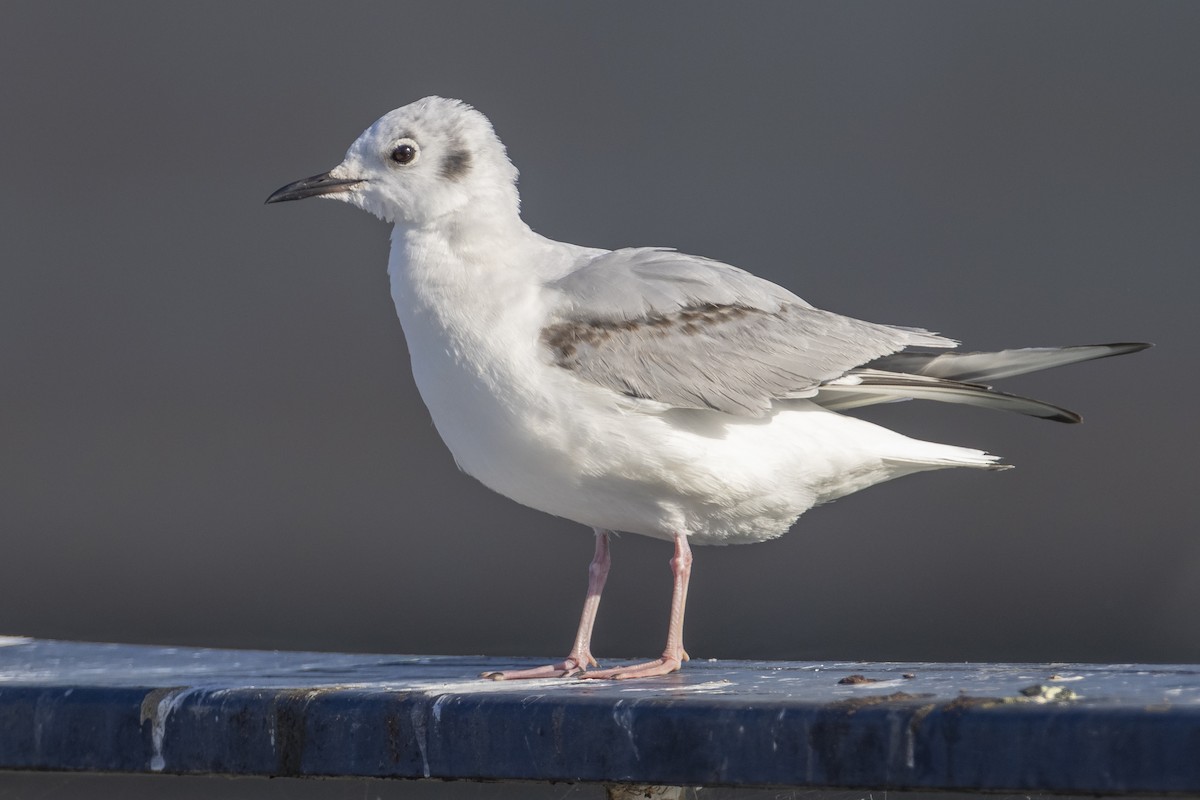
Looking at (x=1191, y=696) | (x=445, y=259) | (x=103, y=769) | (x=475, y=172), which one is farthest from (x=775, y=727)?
(x=475, y=172)

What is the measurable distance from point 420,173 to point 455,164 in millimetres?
77

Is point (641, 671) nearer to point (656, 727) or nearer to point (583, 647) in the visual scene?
point (583, 647)

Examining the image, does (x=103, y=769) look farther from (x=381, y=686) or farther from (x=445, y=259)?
(x=445, y=259)

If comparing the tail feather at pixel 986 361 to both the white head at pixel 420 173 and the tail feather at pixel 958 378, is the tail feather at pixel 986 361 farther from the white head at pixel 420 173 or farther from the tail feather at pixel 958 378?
the white head at pixel 420 173

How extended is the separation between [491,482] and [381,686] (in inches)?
25.3

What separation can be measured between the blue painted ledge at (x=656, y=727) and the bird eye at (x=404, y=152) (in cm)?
112

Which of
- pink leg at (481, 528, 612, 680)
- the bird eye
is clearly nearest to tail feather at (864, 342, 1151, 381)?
pink leg at (481, 528, 612, 680)

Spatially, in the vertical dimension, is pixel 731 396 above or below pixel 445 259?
below

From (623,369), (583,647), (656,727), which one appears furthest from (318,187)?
(656,727)

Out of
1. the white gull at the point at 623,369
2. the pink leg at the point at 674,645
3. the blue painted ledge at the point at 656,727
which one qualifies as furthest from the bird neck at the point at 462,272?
the blue painted ledge at the point at 656,727

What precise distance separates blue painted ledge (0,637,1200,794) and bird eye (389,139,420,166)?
1.12 meters

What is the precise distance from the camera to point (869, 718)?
192 centimetres

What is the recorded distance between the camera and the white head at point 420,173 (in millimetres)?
3246

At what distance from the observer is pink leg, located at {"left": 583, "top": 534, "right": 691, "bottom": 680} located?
2809 millimetres
